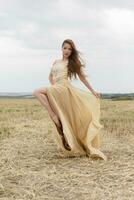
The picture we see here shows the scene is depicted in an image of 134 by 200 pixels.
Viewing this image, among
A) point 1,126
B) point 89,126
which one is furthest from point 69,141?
point 1,126

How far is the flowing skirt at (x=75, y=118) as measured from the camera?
10.9m

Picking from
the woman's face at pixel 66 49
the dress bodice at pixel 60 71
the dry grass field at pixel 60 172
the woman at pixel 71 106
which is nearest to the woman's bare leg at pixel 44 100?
the woman at pixel 71 106

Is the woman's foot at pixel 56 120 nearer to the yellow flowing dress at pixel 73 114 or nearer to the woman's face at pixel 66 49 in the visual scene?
the yellow flowing dress at pixel 73 114

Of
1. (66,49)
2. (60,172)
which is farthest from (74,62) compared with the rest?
→ (60,172)

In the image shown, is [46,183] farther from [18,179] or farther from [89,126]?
[89,126]

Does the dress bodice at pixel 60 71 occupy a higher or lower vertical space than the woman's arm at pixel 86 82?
higher

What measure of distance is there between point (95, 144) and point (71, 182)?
9.10 feet

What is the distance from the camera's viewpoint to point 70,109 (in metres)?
11.1

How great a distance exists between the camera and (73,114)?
11.1 meters

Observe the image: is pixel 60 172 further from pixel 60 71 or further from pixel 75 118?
pixel 60 71

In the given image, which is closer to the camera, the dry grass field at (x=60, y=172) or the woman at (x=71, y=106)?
the dry grass field at (x=60, y=172)

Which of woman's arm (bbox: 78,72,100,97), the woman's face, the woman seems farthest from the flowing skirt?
the woman's face

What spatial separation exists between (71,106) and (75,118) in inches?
9.6

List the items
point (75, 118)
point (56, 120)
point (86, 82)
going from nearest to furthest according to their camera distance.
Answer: point (56, 120), point (75, 118), point (86, 82)
